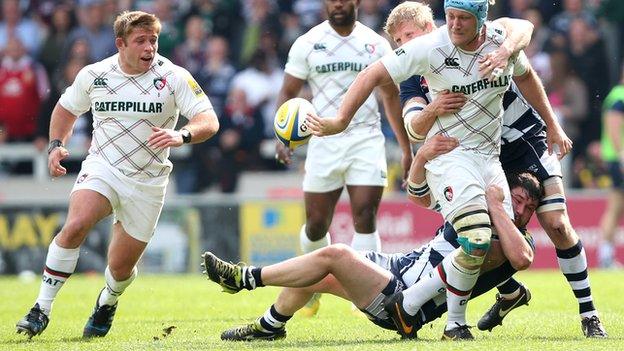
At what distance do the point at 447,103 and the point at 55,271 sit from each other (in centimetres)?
314

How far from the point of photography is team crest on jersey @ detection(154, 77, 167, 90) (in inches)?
394

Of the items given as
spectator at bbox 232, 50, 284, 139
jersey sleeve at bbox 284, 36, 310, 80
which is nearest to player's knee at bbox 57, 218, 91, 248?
jersey sleeve at bbox 284, 36, 310, 80

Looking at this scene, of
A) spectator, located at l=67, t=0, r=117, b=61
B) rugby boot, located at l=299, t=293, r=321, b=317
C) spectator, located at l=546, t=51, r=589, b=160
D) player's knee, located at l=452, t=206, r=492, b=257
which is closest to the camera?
player's knee, located at l=452, t=206, r=492, b=257

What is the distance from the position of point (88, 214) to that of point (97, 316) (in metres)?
0.95

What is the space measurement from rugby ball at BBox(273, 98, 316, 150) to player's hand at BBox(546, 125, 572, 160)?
174 centimetres

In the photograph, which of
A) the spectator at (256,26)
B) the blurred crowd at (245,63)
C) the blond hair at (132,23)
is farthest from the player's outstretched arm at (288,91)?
the spectator at (256,26)

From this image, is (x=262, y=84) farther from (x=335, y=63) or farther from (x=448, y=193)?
(x=448, y=193)

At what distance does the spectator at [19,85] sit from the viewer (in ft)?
64.4

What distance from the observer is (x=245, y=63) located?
66.7ft

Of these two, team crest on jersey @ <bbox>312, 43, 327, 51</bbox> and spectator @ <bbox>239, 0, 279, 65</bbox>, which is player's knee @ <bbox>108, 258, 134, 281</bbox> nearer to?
team crest on jersey @ <bbox>312, 43, 327, 51</bbox>

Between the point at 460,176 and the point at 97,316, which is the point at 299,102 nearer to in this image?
the point at 460,176

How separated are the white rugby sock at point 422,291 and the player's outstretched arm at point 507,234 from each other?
47cm

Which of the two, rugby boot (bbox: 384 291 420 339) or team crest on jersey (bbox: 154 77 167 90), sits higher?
team crest on jersey (bbox: 154 77 167 90)

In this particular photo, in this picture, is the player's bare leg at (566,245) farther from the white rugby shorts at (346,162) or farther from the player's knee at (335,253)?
the white rugby shorts at (346,162)
